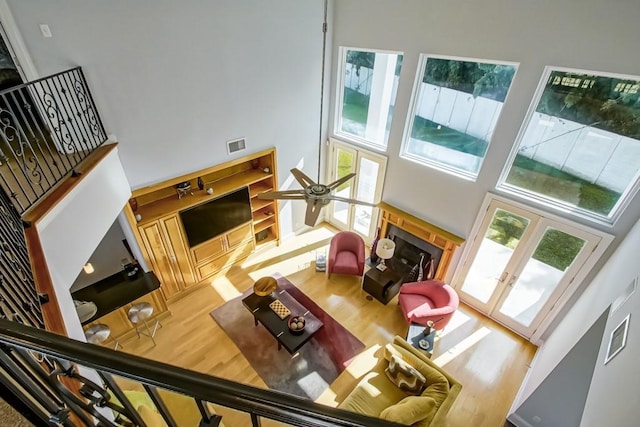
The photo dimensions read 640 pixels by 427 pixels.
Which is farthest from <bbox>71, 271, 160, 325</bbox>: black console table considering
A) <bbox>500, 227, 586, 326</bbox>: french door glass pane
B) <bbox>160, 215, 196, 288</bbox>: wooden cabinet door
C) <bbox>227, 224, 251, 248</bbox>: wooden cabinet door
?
<bbox>500, 227, 586, 326</bbox>: french door glass pane

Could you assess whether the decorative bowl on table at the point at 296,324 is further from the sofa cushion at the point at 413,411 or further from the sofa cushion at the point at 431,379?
the sofa cushion at the point at 413,411

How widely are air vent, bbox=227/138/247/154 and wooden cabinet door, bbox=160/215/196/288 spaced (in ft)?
4.93

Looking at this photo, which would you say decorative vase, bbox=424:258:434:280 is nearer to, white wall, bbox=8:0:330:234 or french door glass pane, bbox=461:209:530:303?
french door glass pane, bbox=461:209:530:303

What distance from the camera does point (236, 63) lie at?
15.9 ft

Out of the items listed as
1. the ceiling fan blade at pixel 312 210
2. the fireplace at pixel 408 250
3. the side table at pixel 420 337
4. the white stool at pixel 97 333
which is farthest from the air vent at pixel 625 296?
the white stool at pixel 97 333

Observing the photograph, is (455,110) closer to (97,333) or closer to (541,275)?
(541,275)

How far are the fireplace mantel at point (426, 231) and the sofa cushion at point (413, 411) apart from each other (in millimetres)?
2801

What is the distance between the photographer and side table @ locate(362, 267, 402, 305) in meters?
5.88

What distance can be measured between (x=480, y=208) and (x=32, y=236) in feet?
18.6

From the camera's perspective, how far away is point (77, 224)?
10.00 feet

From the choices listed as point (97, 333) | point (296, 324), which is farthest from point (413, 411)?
point (97, 333)

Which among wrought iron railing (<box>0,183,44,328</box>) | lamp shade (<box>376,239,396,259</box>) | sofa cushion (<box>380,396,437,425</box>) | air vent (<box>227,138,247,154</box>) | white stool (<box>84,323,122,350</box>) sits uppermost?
wrought iron railing (<box>0,183,44,328</box>)

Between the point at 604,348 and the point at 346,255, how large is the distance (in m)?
4.62

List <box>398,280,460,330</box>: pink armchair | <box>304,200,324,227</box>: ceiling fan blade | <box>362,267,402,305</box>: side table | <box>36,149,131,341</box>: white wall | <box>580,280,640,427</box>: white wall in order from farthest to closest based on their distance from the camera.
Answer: <box>362,267,402,305</box>: side table → <box>398,280,460,330</box>: pink armchair → <box>304,200,324,227</box>: ceiling fan blade → <box>36,149,131,341</box>: white wall → <box>580,280,640,427</box>: white wall
